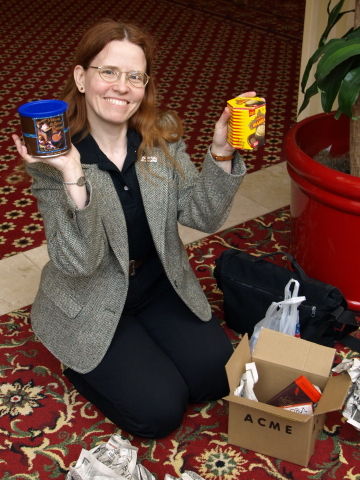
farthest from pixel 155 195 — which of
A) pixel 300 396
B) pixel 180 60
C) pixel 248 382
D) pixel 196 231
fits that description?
pixel 180 60

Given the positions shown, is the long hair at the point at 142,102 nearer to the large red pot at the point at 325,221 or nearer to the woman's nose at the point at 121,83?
the woman's nose at the point at 121,83

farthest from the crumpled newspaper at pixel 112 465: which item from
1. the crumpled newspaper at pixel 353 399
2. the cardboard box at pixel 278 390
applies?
the crumpled newspaper at pixel 353 399

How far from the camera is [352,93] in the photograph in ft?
7.12

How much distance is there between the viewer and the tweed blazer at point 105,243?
1.85 metres

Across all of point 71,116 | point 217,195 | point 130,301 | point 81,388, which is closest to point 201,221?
point 217,195

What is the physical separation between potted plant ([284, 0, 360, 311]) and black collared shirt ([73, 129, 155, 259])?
67 centimetres

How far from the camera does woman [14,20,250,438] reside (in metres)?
1.87

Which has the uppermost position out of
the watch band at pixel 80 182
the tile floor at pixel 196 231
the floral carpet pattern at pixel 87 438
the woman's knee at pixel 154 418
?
the watch band at pixel 80 182

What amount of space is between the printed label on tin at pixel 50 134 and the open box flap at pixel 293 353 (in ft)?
2.65

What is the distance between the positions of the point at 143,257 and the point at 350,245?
76 cm

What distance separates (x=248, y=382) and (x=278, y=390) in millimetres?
114

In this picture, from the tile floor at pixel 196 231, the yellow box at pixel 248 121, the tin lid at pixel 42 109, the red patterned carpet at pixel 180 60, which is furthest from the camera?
the red patterned carpet at pixel 180 60

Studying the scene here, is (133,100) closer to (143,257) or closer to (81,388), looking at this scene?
(143,257)

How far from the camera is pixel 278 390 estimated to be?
198 cm
